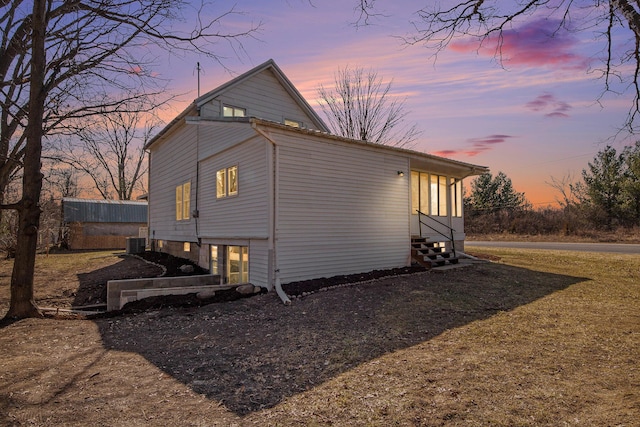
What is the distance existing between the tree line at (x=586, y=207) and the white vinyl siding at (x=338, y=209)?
24.5m

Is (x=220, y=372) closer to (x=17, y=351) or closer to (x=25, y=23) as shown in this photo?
(x=17, y=351)

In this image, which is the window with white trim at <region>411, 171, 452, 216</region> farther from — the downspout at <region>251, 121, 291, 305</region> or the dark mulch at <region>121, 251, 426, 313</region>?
the downspout at <region>251, 121, 291, 305</region>

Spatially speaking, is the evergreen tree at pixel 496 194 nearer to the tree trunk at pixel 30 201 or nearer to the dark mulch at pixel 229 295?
the dark mulch at pixel 229 295

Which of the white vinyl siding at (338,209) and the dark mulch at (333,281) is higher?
the white vinyl siding at (338,209)

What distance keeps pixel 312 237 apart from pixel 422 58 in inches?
191

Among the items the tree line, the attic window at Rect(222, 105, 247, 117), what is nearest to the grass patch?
the attic window at Rect(222, 105, 247, 117)

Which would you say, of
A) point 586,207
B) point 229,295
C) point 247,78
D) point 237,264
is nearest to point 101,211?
point 247,78

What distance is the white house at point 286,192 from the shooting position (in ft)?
29.9

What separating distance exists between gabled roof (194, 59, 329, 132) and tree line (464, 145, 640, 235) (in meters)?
24.3

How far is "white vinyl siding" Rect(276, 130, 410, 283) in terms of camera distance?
30.0ft

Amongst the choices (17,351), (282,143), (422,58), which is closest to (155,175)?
(282,143)

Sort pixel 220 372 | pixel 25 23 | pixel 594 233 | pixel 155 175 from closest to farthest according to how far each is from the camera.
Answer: pixel 220 372 → pixel 25 23 → pixel 155 175 → pixel 594 233

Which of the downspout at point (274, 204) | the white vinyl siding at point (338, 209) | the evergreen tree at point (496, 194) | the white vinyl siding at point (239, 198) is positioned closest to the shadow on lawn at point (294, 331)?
the downspout at point (274, 204)

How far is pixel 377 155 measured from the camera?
446 inches
